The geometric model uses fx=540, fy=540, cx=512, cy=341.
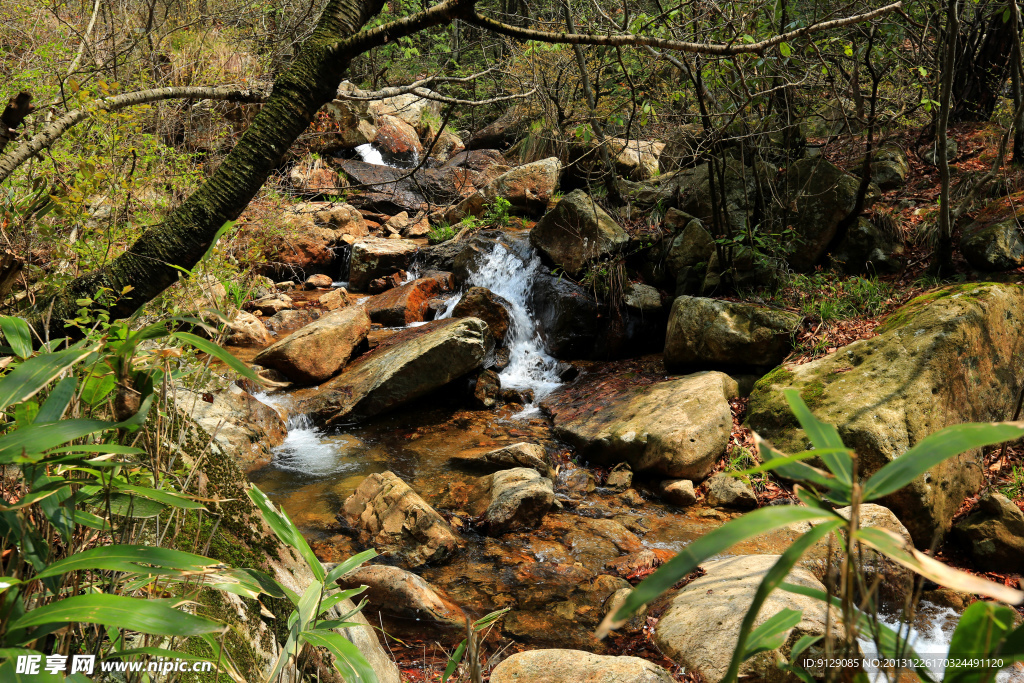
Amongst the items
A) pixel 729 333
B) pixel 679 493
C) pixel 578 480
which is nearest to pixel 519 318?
pixel 729 333

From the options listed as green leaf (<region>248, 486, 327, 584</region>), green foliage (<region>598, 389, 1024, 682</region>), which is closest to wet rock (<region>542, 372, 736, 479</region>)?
green leaf (<region>248, 486, 327, 584</region>)

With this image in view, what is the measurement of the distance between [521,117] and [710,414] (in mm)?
10105

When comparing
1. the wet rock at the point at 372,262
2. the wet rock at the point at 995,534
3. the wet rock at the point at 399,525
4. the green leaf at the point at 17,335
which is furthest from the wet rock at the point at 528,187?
the green leaf at the point at 17,335

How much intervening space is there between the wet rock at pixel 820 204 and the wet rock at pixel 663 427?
234cm

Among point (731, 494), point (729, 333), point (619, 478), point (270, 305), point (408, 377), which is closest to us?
point (731, 494)

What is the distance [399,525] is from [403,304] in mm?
5402

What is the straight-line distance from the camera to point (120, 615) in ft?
2.66

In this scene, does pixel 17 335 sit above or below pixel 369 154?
below

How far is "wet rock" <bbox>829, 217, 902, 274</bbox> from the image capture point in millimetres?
6543

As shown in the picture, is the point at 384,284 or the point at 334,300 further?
the point at 384,284

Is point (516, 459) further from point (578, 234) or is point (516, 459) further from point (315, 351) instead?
point (578, 234)

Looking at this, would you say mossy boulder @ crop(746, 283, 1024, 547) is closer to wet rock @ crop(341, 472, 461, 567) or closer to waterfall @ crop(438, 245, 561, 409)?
wet rock @ crop(341, 472, 461, 567)

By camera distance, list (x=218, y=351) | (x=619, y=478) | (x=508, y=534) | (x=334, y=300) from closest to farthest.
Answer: (x=218, y=351), (x=508, y=534), (x=619, y=478), (x=334, y=300)

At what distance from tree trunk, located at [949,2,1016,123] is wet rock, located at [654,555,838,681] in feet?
25.1
